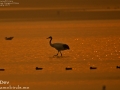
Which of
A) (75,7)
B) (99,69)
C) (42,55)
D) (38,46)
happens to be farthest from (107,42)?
(75,7)

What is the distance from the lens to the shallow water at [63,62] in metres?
8.77

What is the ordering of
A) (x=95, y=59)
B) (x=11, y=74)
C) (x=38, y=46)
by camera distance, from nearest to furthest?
(x=11, y=74), (x=95, y=59), (x=38, y=46)

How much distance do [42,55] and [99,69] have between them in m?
2.15

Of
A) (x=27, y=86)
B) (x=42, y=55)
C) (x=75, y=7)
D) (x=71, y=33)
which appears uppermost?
(x=75, y=7)

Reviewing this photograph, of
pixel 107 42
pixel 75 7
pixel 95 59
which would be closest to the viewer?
pixel 95 59

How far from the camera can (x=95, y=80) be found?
891 centimetres

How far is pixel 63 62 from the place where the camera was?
10688mm

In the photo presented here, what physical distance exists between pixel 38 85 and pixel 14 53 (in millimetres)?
3673

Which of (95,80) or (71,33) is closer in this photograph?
(95,80)

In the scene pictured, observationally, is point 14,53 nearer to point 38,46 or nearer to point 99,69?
point 38,46

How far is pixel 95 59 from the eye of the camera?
36.5 ft

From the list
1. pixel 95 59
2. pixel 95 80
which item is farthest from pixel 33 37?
pixel 95 80

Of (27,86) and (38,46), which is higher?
(38,46)

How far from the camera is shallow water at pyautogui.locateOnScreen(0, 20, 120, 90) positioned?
8.77m
